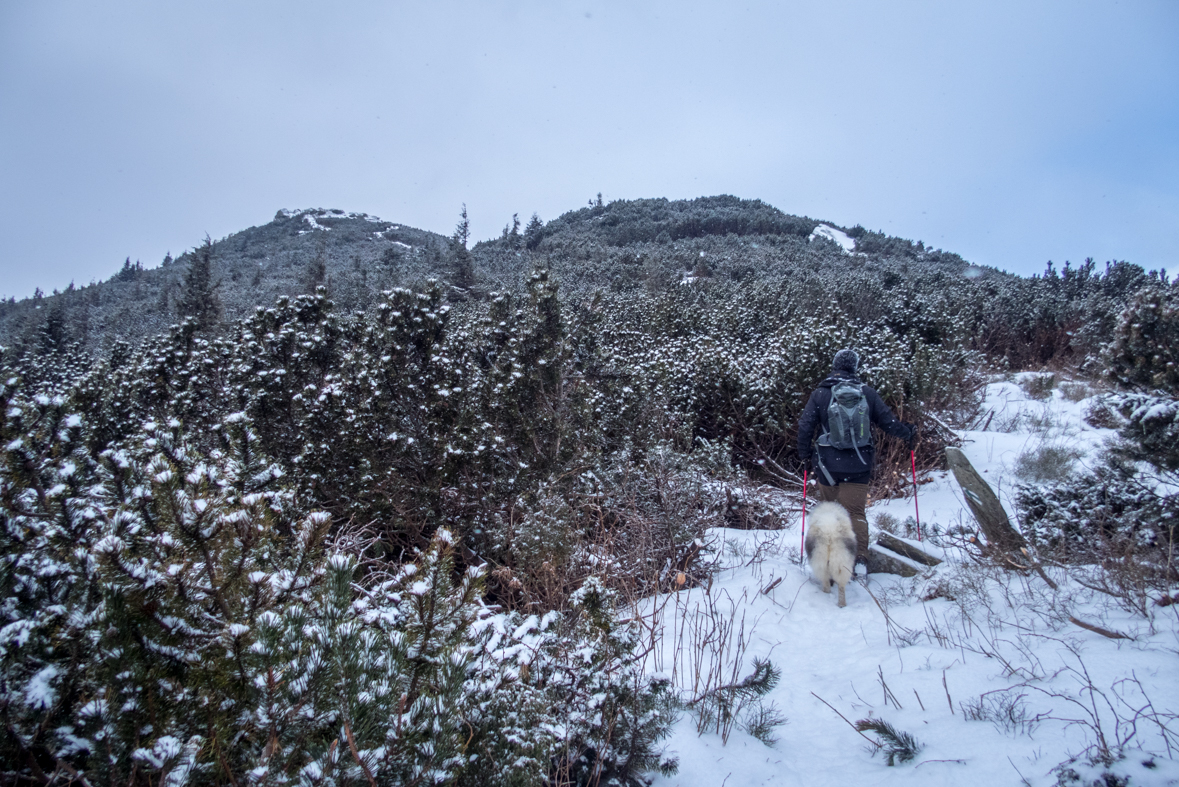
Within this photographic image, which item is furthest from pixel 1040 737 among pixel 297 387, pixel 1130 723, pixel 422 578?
pixel 297 387

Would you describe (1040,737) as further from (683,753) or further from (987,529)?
(987,529)

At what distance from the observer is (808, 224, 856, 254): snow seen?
39247mm

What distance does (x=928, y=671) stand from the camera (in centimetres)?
278

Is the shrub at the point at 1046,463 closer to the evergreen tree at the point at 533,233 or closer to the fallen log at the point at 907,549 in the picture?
the fallen log at the point at 907,549

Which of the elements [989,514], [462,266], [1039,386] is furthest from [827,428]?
[462,266]

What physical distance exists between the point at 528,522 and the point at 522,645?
81.4 inches

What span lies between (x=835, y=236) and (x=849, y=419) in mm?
43534

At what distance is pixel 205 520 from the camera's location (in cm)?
140

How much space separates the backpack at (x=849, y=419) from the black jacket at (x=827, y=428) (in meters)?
0.06

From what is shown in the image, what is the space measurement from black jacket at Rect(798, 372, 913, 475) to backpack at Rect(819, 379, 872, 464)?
0.20ft

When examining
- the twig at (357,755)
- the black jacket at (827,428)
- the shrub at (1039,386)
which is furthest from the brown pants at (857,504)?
the shrub at (1039,386)

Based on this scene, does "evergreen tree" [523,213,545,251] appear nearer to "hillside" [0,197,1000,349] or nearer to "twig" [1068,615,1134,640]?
"hillside" [0,197,1000,349]

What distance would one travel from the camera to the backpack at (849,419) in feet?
14.2

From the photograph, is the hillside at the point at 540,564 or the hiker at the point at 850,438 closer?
the hillside at the point at 540,564
